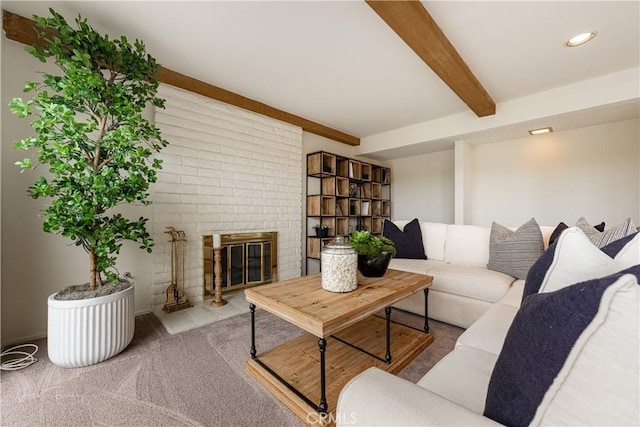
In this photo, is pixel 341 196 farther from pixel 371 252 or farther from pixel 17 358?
pixel 17 358

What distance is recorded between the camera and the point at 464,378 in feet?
2.86

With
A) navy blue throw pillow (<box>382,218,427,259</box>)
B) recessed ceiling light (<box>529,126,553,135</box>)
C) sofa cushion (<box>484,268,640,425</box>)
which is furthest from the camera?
recessed ceiling light (<box>529,126,553,135</box>)

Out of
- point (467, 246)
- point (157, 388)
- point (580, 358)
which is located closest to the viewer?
point (580, 358)

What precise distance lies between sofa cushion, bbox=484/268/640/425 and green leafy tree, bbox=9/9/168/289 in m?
1.99

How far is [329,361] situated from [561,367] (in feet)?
4.68

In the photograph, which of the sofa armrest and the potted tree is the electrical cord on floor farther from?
the sofa armrest

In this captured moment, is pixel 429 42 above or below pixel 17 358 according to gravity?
above

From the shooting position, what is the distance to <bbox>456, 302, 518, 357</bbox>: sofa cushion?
109 cm

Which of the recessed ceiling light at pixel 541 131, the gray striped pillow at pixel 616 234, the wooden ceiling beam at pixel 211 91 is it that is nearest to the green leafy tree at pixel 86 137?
the wooden ceiling beam at pixel 211 91

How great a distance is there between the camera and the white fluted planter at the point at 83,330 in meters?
1.53

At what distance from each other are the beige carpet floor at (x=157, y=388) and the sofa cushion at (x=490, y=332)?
49 cm

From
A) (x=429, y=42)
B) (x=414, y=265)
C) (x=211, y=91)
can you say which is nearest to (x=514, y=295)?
(x=414, y=265)

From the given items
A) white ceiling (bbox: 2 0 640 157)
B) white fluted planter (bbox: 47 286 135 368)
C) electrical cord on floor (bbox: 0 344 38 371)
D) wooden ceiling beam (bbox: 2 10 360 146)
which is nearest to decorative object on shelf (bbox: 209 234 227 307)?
white fluted planter (bbox: 47 286 135 368)

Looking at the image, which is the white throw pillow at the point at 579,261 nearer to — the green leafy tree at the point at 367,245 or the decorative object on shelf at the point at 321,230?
the green leafy tree at the point at 367,245
